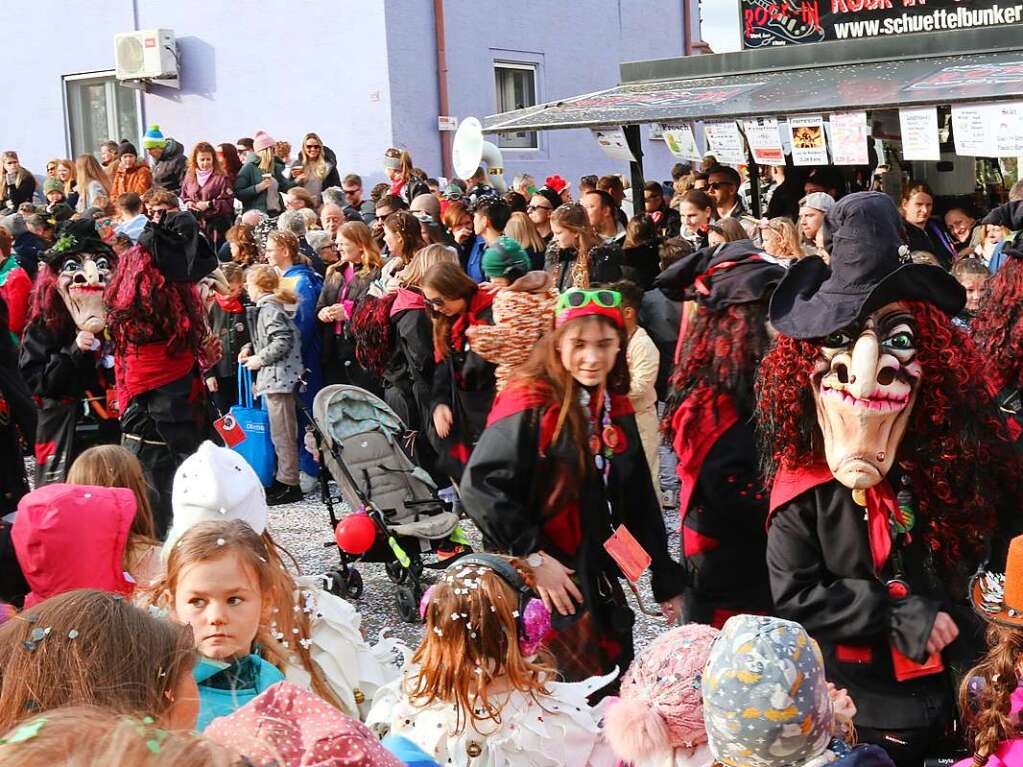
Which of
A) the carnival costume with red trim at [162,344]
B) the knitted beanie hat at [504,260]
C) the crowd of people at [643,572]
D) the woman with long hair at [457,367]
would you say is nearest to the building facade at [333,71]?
the carnival costume with red trim at [162,344]

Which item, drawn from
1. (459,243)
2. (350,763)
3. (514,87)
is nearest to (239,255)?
(459,243)

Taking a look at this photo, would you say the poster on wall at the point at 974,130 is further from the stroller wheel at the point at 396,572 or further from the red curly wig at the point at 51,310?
the red curly wig at the point at 51,310

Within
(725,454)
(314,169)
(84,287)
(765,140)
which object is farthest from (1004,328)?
(314,169)

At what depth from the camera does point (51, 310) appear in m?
7.68

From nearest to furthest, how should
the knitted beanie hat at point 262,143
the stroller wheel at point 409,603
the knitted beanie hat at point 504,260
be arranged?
the stroller wheel at point 409,603 < the knitted beanie hat at point 504,260 < the knitted beanie hat at point 262,143

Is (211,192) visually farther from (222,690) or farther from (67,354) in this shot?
(222,690)

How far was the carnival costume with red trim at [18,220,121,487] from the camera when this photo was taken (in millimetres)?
7590

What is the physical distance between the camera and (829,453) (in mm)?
3545

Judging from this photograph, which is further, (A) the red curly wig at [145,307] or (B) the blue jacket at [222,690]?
(A) the red curly wig at [145,307]

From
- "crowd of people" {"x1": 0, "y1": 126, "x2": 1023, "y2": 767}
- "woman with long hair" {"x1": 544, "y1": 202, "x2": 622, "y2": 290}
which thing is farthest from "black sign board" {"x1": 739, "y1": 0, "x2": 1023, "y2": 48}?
"crowd of people" {"x1": 0, "y1": 126, "x2": 1023, "y2": 767}

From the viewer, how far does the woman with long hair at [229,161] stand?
48.5 feet

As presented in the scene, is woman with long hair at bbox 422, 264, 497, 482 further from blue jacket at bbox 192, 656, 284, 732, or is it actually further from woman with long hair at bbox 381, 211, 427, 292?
blue jacket at bbox 192, 656, 284, 732

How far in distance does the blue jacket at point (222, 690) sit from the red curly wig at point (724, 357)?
1.68m

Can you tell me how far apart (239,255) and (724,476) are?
667cm
